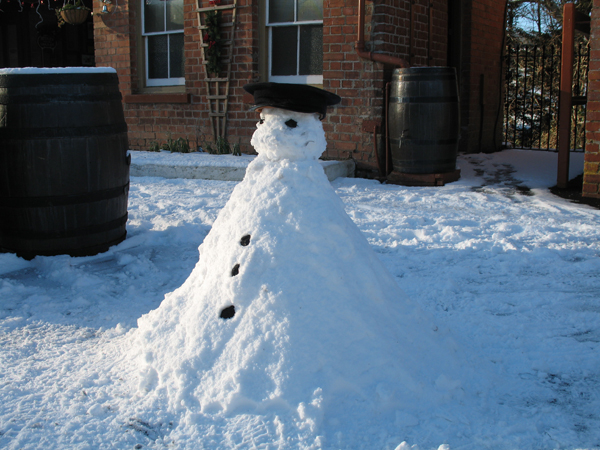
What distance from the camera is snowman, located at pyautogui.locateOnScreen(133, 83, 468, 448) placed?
72.9 inches

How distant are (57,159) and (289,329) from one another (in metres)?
2.33

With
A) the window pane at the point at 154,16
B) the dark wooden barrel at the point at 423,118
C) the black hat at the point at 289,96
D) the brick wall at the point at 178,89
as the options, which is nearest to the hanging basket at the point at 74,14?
Answer: the brick wall at the point at 178,89

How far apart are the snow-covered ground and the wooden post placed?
744 millimetres

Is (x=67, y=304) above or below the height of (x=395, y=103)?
below

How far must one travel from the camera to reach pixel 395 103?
20.1ft

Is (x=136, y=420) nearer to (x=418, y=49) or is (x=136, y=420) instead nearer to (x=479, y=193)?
(x=479, y=193)

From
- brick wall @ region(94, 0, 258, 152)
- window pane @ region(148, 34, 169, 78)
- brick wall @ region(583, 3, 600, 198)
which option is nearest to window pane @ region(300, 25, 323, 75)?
brick wall @ region(94, 0, 258, 152)

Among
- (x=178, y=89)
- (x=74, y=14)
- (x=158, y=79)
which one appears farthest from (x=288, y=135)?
(x=74, y=14)

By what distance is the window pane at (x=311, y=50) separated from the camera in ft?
22.7

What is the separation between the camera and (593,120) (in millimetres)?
5230

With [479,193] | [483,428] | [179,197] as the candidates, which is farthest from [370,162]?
[483,428]

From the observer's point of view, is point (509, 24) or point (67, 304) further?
point (509, 24)

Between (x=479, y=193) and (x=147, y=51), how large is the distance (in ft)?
17.1

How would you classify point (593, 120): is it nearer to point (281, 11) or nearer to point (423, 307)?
point (423, 307)
